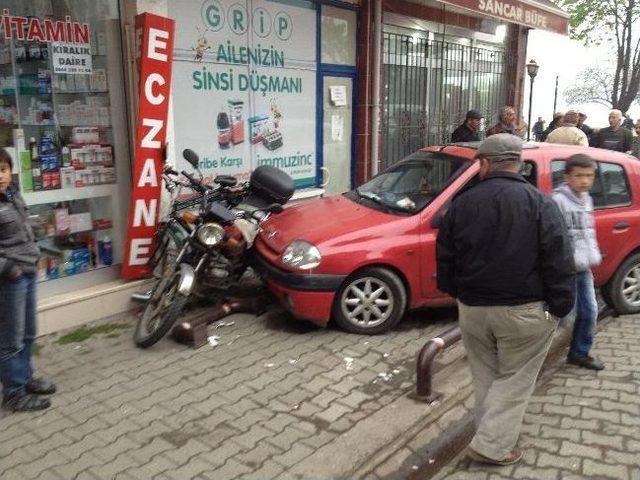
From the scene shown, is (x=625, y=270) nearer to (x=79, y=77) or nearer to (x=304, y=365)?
(x=304, y=365)

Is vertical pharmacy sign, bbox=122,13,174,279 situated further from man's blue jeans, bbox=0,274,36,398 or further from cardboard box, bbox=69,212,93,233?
man's blue jeans, bbox=0,274,36,398

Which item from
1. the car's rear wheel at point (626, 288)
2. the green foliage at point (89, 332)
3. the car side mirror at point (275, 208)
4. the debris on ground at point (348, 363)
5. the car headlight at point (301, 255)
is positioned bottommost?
the debris on ground at point (348, 363)

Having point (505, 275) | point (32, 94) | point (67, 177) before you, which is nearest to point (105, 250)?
point (67, 177)

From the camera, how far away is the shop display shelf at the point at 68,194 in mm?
5215

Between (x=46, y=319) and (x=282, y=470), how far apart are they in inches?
110

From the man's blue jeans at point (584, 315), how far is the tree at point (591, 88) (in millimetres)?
40766

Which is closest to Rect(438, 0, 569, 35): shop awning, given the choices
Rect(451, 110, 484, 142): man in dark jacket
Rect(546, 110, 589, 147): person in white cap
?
Rect(451, 110, 484, 142): man in dark jacket

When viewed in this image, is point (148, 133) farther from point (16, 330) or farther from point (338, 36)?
point (338, 36)

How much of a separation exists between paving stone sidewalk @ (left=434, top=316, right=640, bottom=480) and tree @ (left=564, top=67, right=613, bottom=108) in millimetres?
40940

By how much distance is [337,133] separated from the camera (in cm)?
880

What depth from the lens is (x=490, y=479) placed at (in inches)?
124

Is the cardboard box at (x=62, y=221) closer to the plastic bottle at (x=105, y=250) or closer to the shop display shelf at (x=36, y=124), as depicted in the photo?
the plastic bottle at (x=105, y=250)

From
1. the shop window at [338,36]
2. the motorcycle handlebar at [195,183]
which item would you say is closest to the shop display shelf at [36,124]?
the motorcycle handlebar at [195,183]

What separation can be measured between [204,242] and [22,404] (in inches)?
71.0
